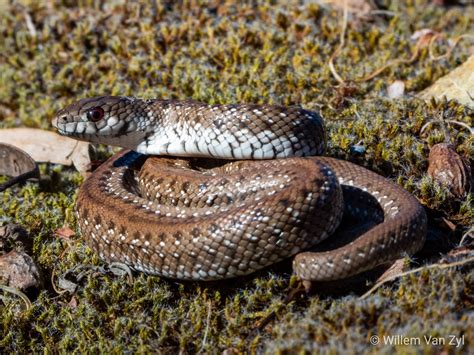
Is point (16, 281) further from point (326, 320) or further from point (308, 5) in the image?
point (308, 5)

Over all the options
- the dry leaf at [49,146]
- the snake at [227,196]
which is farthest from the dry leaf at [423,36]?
the dry leaf at [49,146]

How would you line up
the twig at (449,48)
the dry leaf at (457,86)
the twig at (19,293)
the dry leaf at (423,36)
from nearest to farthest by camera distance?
1. the twig at (19,293)
2. the dry leaf at (457,86)
3. the twig at (449,48)
4. the dry leaf at (423,36)

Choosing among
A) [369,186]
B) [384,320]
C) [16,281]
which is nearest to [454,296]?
[384,320]

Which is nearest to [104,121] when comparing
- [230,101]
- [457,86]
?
[230,101]

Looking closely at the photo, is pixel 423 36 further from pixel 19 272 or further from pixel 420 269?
pixel 19 272

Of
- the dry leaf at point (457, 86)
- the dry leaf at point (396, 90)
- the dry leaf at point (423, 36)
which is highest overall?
the dry leaf at point (423, 36)

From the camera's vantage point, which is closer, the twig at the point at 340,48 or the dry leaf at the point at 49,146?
the dry leaf at the point at 49,146

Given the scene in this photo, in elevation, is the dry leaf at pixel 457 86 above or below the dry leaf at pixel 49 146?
above

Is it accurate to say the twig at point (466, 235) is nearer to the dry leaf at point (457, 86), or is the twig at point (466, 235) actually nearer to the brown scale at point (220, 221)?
the brown scale at point (220, 221)
